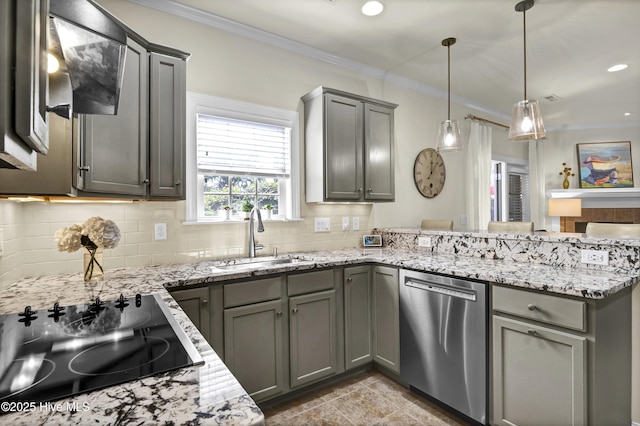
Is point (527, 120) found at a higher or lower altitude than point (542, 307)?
higher

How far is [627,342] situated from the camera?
5.88 feet

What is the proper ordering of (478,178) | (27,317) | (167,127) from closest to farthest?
(27,317) < (167,127) < (478,178)

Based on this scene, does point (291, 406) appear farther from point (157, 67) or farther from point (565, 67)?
point (565, 67)

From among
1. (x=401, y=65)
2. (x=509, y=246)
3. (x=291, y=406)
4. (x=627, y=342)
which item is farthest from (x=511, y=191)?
(x=291, y=406)

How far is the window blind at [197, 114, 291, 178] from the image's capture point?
2680mm

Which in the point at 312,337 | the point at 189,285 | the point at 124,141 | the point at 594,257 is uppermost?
the point at 124,141

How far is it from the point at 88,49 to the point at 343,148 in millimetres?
2159

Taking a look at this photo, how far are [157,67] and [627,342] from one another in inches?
121

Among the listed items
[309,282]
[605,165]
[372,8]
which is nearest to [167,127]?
[309,282]

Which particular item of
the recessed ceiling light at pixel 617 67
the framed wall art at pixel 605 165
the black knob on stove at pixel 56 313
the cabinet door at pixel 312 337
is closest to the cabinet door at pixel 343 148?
the cabinet door at pixel 312 337

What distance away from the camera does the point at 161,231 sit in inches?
95.7

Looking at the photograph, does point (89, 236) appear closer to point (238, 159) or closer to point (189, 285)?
point (189, 285)

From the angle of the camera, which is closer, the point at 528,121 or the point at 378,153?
the point at 528,121

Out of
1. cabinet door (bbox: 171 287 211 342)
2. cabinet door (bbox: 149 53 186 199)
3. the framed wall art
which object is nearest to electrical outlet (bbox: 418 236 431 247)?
cabinet door (bbox: 171 287 211 342)
